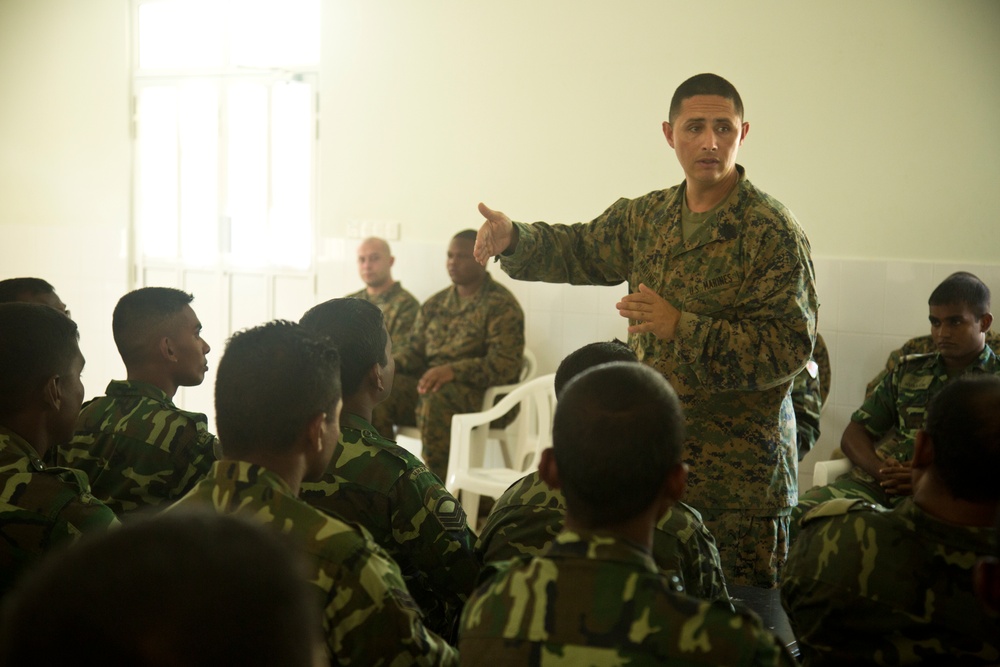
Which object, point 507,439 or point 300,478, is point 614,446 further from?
point 507,439

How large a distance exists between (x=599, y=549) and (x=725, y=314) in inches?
51.3

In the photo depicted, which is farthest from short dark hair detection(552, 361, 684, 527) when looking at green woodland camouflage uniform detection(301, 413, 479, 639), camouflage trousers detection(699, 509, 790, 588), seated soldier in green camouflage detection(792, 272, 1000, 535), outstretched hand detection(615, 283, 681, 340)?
seated soldier in green camouflage detection(792, 272, 1000, 535)

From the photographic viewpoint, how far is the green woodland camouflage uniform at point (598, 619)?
1.19m

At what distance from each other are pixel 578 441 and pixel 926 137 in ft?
12.7

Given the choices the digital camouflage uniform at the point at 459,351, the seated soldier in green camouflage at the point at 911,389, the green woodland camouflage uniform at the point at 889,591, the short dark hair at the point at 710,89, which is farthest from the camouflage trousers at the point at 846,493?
the green woodland camouflage uniform at the point at 889,591

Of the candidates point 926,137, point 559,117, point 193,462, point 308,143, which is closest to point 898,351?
point 926,137

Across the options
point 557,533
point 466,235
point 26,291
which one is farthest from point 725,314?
point 466,235

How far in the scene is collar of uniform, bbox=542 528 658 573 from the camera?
4.22 feet

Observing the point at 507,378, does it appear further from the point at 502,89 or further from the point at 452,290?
the point at 502,89

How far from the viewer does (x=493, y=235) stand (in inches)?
102

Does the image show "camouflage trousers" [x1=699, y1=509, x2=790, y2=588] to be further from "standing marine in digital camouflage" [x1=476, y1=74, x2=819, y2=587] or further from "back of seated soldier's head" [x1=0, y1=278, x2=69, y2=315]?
"back of seated soldier's head" [x1=0, y1=278, x2=69, y2=315]

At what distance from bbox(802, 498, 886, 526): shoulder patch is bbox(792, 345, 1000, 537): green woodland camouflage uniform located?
6.96 ft

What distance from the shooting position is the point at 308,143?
671 cm

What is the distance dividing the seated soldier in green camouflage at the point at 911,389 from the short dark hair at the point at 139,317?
7.36ft
